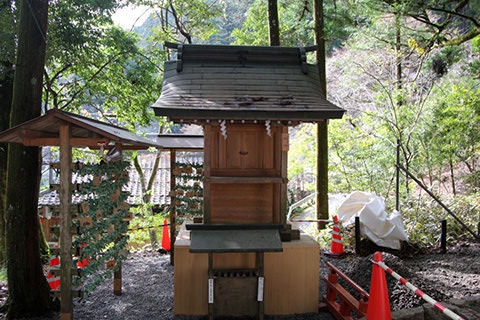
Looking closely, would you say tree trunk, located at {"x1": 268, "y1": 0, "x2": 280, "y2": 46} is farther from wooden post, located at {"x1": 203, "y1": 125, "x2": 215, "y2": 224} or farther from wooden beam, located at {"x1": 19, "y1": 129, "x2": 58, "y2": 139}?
wooden beam, located at {"x1": 19, "y1": 129, "x2": 58, "y2": 139}

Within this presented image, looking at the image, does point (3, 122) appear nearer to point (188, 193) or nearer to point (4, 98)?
point (4, 98)

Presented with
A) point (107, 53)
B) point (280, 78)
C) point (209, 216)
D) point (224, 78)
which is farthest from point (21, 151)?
point (107, 53)

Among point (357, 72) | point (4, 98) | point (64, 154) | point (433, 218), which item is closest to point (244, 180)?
point (64, 154)

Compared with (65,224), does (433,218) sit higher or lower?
lower

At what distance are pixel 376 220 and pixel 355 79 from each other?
8528mm

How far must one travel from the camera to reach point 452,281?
502cm

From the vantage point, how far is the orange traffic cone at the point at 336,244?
6.98 metres

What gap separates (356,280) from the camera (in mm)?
5266

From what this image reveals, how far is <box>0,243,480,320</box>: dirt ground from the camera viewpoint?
4523 millimetres

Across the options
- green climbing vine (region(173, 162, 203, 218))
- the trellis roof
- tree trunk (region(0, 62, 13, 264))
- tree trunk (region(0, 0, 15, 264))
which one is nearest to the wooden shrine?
the trellis roof

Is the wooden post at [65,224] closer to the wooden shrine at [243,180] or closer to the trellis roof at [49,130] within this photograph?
the trellis roof at [49,130]

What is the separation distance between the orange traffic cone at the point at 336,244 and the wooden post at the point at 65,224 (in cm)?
530

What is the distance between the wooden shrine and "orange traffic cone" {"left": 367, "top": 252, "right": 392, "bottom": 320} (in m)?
1.28

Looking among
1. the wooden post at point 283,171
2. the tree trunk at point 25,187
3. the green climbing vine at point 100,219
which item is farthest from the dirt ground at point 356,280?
the wooden post at point 283,171
